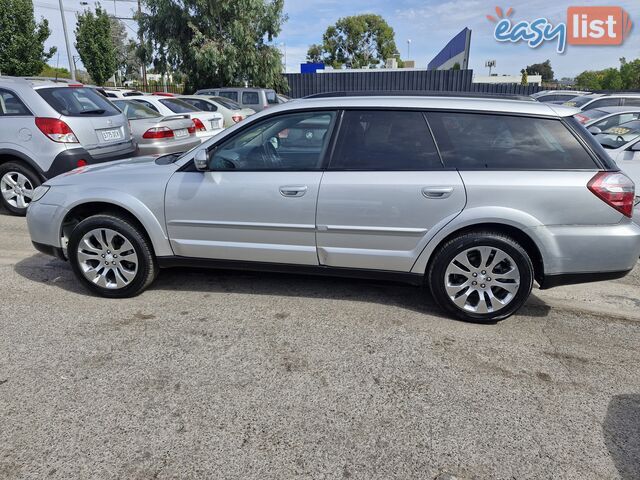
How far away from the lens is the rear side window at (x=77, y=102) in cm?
616

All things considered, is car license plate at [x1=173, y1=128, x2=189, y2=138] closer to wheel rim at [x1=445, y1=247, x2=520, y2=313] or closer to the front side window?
the front side window

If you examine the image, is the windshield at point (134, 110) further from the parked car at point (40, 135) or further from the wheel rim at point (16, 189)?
the wheel rim at point (16, 189)

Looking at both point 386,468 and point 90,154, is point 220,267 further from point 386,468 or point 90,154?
point 90,154

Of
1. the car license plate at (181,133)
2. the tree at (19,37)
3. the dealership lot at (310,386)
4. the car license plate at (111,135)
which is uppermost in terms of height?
the tree at (19,37)

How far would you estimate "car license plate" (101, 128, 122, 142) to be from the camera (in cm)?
658

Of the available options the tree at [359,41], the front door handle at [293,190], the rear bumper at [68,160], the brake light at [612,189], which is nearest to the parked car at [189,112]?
the rear bumper at [68,160]

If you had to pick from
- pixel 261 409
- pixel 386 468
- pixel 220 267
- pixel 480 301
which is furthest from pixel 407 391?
pixel 220 267

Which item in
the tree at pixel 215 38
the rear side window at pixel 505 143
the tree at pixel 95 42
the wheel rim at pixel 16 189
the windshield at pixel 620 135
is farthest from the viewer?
the tree at pixel 95 42

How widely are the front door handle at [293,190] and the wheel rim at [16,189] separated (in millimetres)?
4492

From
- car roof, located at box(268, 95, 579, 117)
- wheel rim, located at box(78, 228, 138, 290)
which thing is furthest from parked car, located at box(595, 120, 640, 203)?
wheel rim, located at box(78, 228, 138, 290)

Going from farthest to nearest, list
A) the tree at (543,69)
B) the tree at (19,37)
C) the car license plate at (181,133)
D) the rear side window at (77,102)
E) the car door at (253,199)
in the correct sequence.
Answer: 1. the tree at (543,69)
2. the tree at (19,37)
3. the car license plate at (181,133)
4. the rear side window at (77,102)
5. the car door at (253,199)

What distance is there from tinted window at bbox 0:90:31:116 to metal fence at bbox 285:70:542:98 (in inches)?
754

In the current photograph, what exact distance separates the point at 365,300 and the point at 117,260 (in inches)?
81.8

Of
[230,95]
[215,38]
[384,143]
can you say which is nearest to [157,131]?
[384,143]
